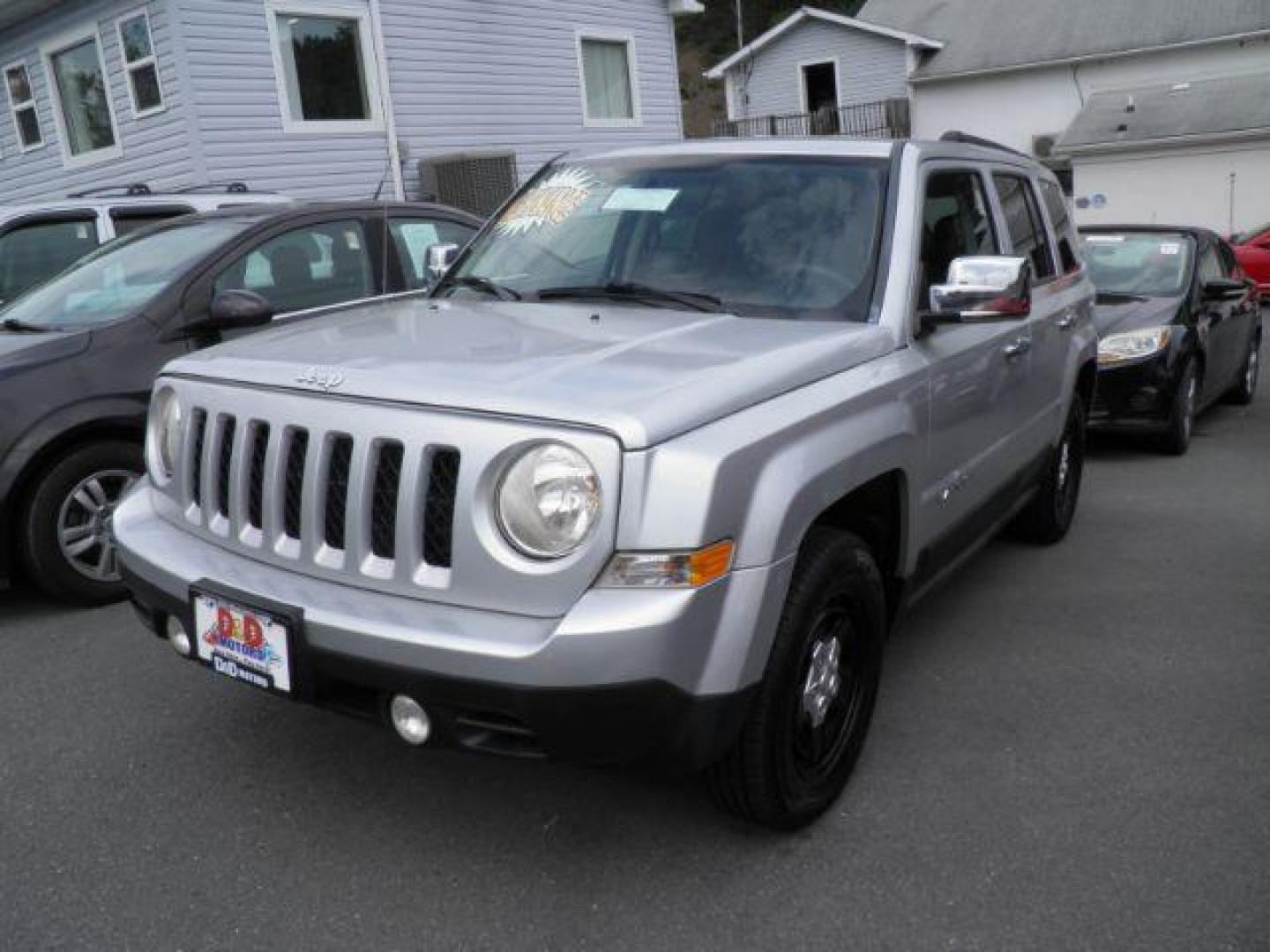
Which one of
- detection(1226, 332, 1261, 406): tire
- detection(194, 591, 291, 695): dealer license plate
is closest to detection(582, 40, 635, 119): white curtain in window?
detection(1226, 332, 1261, 406): tire

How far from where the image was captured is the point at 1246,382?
30.4ft

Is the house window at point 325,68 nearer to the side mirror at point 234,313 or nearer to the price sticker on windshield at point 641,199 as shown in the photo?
the side mirror at point 234,313

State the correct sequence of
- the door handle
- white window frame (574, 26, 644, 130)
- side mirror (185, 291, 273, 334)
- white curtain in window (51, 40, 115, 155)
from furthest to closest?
white window frame (574, 26, 644, 130), white curtain in window (51, 40, 115, 155), side mirror (185, 291, 273, 334), the door handle

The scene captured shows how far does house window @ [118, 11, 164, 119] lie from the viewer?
40.5 ft

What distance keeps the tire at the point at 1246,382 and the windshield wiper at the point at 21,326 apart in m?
8.34

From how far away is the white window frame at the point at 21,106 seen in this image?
14438 millimetres

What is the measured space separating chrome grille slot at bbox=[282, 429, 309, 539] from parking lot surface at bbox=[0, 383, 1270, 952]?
58 cm

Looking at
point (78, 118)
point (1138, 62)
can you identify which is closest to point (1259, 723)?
point (78, 118)

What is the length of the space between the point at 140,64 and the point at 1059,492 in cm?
1121

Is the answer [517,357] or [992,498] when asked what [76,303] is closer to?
[517,357]

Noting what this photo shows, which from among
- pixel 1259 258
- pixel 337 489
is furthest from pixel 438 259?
pixel 1259 258

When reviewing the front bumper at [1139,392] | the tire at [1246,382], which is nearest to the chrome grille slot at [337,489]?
the front bumper at [1139,392]

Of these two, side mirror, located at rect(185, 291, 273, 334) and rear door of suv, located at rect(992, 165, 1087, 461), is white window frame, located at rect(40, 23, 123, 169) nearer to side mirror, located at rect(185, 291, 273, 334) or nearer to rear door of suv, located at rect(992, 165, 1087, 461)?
side mirror, located at rect(185, 291, 273, 334)

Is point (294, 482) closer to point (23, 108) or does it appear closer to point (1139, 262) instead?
point (1139, 262)
